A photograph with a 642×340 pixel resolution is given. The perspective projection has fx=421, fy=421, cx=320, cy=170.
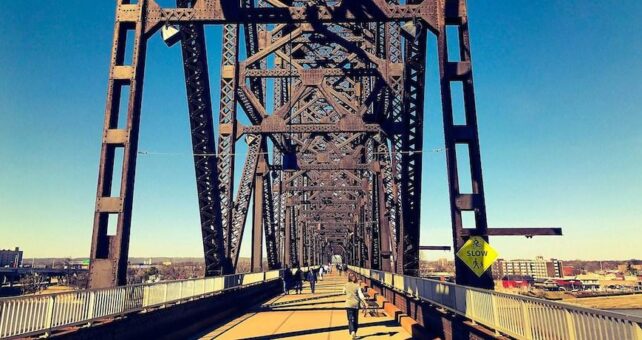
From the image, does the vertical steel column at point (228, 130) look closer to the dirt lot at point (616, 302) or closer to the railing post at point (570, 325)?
the railing post at point (570, 325)

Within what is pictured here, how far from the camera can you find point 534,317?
5.32m

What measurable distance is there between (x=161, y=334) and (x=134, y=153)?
4506 mm

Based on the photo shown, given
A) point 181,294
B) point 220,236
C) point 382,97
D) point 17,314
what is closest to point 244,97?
point 382,97

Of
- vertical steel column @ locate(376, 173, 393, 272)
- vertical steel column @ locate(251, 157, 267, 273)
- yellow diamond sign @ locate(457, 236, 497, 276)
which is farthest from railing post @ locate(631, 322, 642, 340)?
vertical steel column @ locate(251, 157, 267, 273)

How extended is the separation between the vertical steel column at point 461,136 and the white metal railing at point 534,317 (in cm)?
109

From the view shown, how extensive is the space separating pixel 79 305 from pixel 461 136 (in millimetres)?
8968

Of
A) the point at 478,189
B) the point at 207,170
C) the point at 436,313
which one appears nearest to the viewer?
the point at 436,313

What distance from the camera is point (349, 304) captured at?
Result: 380 inches

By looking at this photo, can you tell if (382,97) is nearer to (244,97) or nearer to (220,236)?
(244,97)

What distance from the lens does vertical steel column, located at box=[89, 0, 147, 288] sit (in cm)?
998

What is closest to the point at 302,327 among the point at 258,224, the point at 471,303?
the point at 471,303

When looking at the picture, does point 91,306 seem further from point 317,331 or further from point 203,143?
point 203,143

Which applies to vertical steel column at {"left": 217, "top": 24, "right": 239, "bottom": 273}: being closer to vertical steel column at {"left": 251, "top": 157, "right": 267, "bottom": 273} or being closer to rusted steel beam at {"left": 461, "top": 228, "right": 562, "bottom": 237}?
vertical steel column at {"left": 251, "top": 157, "right": 267, "bottom": 273}

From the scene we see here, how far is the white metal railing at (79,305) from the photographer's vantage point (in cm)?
564
